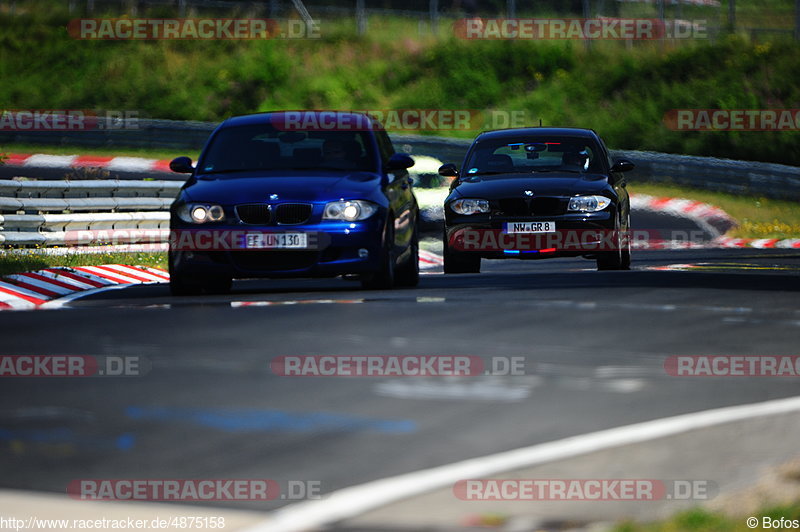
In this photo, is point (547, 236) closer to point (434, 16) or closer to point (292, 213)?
point (292, 213)

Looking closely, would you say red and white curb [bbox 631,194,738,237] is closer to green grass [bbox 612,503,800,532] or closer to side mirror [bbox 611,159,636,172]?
side mirror [bbox 611,159,636,172]

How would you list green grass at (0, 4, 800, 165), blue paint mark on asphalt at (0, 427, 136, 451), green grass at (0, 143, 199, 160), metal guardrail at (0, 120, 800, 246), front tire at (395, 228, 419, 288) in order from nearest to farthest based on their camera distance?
blue paint mark on asphalt at (0, 427, 136, 451)
front tire at (395, 228, 419, 288)
metal guardrail at (0, 120, 800, 246)
green grass at (0, 4, 800, 165)
green grass at (0, 143, 199, 160)

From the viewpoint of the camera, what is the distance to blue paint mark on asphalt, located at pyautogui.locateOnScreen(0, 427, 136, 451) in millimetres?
6895

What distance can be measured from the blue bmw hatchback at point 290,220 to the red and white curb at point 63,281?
148 centimetres

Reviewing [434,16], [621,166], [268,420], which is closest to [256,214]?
[621,166]

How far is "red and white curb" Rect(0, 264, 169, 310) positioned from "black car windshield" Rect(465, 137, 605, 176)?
12.7 feet

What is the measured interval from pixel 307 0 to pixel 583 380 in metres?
37.1

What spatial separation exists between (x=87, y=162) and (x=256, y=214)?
25.1 metres

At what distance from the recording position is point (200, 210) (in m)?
13.7

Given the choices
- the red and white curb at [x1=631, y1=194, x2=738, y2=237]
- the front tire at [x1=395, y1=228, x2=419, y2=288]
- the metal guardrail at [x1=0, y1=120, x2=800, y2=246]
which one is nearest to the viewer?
the front tire at [x1=395, y1=228, x2=419, y2=288]

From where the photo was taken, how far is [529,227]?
1661 cm

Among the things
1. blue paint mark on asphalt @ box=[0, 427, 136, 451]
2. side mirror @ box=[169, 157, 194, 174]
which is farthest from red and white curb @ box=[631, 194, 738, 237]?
blue paint mark on asphalt @ box=[0, 427, 136, 451]

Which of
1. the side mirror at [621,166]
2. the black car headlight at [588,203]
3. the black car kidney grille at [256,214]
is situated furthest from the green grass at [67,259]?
the side mirror at [621,166]

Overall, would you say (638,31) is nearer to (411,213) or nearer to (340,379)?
(411,213)
